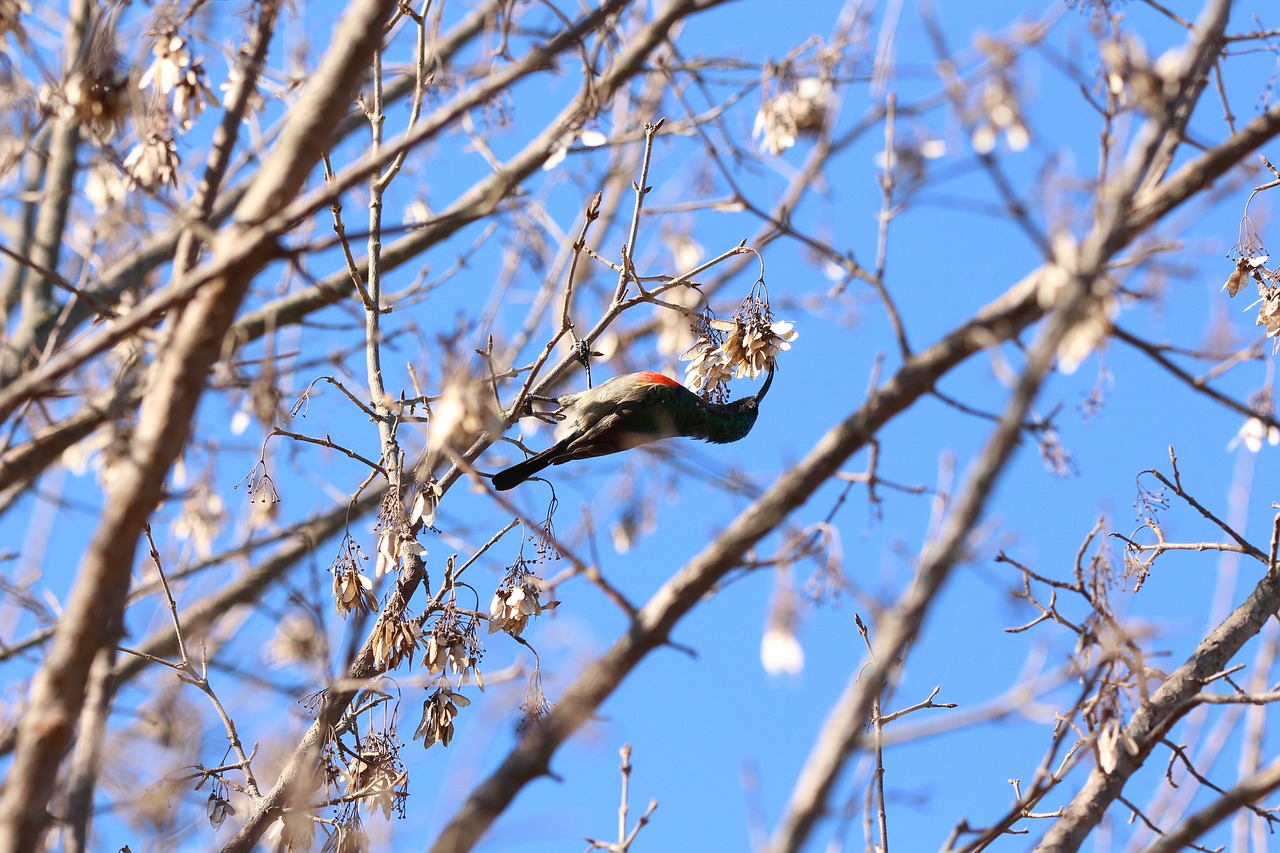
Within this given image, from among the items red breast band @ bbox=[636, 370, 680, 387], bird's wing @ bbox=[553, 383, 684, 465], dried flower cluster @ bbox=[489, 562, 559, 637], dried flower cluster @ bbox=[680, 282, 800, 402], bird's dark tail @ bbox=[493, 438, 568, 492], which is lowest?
dried flower cluster @ bbox=[489, 562, 559, 637]

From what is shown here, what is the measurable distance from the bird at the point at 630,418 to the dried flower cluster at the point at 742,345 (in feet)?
2.97

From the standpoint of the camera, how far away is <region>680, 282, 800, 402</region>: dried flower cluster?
363 centimetres

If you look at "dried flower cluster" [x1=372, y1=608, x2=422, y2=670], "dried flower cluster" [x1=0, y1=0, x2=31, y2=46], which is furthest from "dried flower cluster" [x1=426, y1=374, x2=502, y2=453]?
"dried flower cluster" [x1=0, y1=0, x2=31, y2=46]

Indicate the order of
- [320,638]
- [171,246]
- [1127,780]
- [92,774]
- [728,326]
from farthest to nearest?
[171,246], [728,326], [1127,780], [320,638], [92,774]

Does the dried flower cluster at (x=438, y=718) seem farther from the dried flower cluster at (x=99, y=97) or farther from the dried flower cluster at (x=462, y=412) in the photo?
the dried flower cluster at (x=99, y=97)

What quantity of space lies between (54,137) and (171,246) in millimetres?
1054

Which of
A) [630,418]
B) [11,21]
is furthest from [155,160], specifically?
[630,418]

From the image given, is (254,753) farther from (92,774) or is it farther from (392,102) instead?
(392,102)

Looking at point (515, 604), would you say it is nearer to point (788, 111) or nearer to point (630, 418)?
point (630, 418)

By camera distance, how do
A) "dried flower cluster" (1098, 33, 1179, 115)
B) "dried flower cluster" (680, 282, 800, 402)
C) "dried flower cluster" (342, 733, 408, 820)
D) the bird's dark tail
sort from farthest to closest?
the bird's dark tail, "dried flower cluster" (680, 282, 800, 402), "dried flower cluster" (342, 733, 408, 820), "dried flower cluster" (1098, 33, 1179, 115)

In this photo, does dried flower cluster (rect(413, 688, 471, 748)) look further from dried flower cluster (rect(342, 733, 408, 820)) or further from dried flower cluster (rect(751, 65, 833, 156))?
dried flower cluster (rect(751, 65, 833, 156))

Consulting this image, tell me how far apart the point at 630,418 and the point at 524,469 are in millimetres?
471

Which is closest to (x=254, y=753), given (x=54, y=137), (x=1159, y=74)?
(x=1159, y=74)

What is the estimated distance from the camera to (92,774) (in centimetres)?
200
